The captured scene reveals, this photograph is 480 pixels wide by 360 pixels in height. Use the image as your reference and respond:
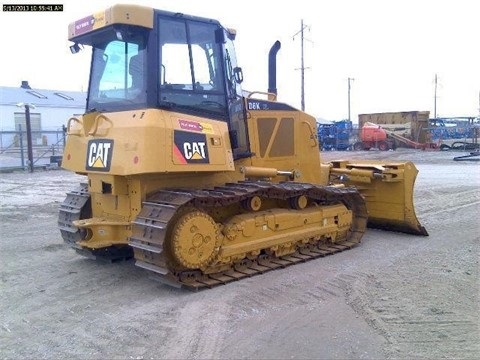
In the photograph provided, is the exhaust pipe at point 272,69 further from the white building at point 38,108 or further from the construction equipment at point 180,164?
the white building at point 38,108

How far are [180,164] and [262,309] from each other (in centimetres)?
182

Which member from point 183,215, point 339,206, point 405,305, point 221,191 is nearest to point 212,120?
point 221,191

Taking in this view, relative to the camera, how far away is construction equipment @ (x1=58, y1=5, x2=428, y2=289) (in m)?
5.14

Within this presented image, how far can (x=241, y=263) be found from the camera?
19.4 feet

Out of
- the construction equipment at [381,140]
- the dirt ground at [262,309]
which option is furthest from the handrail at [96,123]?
the construction equipment at [381,140]

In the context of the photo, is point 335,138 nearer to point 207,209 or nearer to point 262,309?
point 207,209

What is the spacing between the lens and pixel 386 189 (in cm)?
807

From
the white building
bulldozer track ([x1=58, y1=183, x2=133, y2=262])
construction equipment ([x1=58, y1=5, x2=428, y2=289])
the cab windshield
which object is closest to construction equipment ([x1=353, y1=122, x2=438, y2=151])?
the white building

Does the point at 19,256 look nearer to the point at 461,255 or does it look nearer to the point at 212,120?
the point at 212,120

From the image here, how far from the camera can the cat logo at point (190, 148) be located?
5.27m

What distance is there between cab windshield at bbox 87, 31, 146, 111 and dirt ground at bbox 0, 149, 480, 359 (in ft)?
7.12

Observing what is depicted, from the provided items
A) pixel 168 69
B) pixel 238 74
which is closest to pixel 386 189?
pixel 238 74

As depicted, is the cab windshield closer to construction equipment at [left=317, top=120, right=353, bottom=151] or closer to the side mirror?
the side mirror

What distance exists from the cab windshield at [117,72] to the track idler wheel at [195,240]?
1.47 meters
